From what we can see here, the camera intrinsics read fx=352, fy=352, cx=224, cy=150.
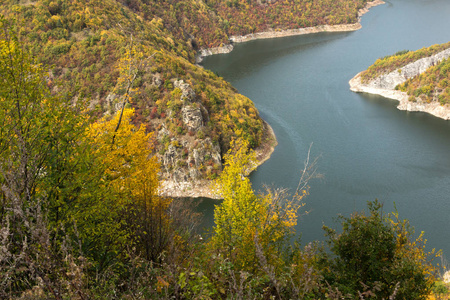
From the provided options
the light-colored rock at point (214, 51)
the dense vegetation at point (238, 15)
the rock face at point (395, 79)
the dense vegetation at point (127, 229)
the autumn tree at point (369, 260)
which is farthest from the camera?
the dense vegetation at point (238, 15)

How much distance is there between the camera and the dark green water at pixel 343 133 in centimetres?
3994

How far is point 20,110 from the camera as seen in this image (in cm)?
999

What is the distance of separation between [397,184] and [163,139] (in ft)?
99.2

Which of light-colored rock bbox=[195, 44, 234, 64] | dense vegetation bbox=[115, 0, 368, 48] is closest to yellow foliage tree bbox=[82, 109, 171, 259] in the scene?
dense vegetation bbox=[115, 0, 368, 48]

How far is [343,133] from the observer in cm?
5628

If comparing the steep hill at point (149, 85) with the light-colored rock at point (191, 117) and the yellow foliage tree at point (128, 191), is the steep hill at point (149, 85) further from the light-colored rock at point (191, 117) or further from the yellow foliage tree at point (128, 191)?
the yellow foliage tree at point (128, 191)

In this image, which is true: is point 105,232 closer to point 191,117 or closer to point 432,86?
point 191,117

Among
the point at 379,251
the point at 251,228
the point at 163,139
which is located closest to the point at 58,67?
the point at 163,139

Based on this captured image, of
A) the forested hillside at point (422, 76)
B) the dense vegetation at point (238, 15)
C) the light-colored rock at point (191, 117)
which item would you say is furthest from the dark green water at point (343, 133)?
the dense vegetation at point (238, 15)

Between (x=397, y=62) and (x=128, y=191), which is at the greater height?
(x=128, y=191)

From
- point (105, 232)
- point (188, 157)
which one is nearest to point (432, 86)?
point (188, 157)

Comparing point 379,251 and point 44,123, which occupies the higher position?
point 44,123

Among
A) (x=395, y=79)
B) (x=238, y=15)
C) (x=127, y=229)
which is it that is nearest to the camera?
(x=127, y=229)

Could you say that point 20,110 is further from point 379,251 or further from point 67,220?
point 379,251
